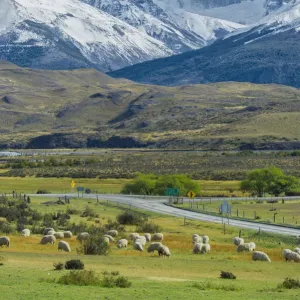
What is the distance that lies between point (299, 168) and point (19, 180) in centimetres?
4255

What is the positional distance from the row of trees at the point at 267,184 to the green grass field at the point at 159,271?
46313 millimetres

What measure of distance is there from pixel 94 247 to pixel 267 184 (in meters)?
61.7

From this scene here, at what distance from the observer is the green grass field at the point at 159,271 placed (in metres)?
28.6

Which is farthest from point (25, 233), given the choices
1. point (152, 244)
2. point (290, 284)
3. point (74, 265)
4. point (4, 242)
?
point (290, 284)

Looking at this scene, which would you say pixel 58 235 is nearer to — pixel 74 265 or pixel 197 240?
pixel 197 240

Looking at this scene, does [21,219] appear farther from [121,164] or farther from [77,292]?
[121,164]

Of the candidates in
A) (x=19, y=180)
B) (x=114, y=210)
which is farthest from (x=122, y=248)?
(x=19, y=180)

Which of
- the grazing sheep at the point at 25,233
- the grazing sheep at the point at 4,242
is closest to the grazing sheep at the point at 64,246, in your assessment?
the grazing sheep at the point at 4,242

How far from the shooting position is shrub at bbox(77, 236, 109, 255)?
42.2m

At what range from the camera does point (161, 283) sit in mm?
31906

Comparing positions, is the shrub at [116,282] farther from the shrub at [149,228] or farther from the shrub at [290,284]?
the shrub at [149,228]

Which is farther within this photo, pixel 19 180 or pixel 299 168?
pixel 299 168

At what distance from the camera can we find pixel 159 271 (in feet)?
120

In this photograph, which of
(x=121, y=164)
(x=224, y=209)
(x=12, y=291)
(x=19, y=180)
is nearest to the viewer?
(x=12, y=291)
